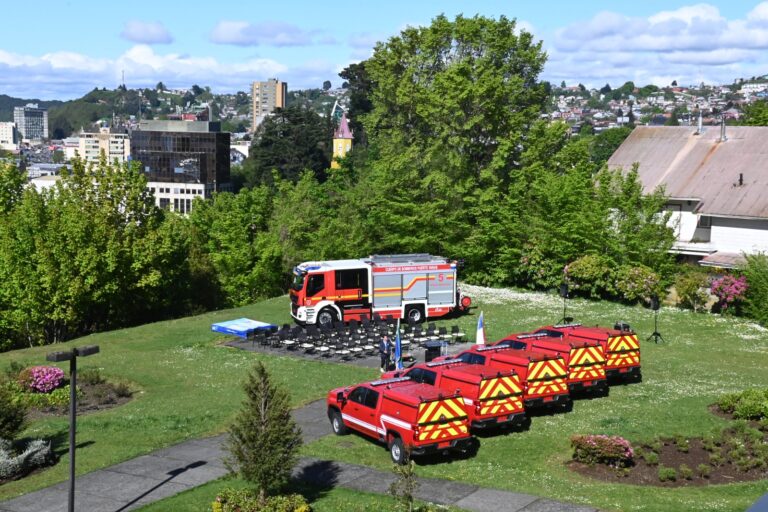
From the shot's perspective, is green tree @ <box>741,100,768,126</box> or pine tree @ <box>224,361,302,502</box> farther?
green tree @ <box>741,100,768,126</box>

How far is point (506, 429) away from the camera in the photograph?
24750 mm

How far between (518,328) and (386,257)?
7031mm

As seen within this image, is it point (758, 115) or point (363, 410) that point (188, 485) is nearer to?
point (363, 410)

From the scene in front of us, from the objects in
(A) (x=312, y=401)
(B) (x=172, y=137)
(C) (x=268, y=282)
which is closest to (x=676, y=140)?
(C) (x=268, y=282)

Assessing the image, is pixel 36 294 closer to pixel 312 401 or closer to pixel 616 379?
pixel 312 401

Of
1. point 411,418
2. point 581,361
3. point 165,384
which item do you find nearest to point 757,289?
point 581,361

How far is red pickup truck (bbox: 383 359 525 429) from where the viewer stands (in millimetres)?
23359

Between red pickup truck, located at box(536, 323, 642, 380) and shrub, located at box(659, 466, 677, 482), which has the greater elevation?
red pickup truck, located at box(536, 323, 642, 380)

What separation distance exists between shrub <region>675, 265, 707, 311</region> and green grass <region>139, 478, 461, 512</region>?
29.1 m

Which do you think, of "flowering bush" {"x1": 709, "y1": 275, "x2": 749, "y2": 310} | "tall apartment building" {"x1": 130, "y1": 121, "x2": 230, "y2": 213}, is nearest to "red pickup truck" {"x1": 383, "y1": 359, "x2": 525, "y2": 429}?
"flowering bush" {"x1": 709, "y1": 275, "x2": 749, "y2": 310}

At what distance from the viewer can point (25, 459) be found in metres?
21.9

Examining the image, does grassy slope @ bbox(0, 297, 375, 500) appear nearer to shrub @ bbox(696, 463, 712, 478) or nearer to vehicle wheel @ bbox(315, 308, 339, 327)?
vehicle wheel @ bbox(315, 308, 339, 327)

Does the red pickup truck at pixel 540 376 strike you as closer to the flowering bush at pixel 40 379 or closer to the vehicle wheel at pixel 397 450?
the vehicle wheel at pixel 397 450

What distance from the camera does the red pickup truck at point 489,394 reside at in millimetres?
23359
